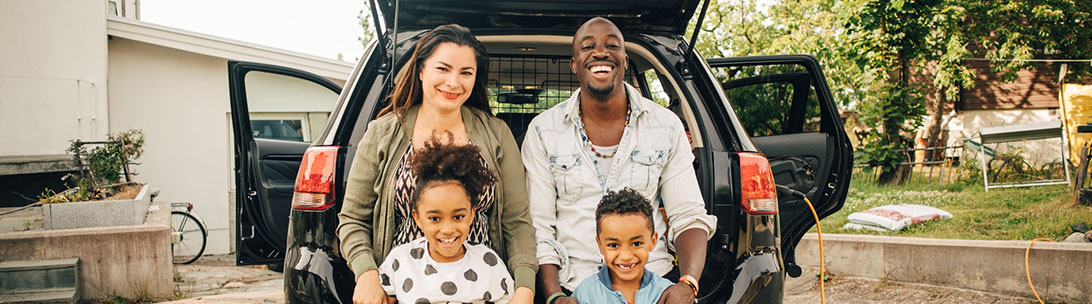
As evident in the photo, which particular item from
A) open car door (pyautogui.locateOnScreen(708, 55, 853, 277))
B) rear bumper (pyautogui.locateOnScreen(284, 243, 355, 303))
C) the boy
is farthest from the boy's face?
open car door (pyautogui.locateOnScreen(708, 55, 853, 277))

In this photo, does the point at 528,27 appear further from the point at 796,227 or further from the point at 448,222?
the point at 796,227

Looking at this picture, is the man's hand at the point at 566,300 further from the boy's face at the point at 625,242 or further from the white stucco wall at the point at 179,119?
the white stucco wall at the point at 179,119

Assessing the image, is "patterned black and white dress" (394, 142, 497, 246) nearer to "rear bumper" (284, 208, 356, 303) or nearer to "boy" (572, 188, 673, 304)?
"rear bumper" (284, 208, 356, 303)

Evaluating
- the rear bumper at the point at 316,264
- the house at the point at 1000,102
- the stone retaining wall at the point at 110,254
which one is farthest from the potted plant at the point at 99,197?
the house at the point at 1000,102

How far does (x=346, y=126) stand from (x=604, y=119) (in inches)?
37.4

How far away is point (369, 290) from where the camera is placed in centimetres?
212

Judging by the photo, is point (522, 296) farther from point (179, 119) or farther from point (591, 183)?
point (179, 119)

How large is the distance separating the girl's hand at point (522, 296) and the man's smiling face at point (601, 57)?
0.78 metres

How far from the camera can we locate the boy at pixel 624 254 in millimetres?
2184

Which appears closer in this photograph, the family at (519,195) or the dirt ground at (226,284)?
the family at (519,195)

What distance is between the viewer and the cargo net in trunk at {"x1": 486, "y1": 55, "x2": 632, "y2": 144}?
13.0 feet

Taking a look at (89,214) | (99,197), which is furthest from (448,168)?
(99,197)

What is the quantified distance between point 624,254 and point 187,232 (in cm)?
903

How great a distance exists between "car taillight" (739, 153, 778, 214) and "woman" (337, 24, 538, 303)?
30.1 inches
